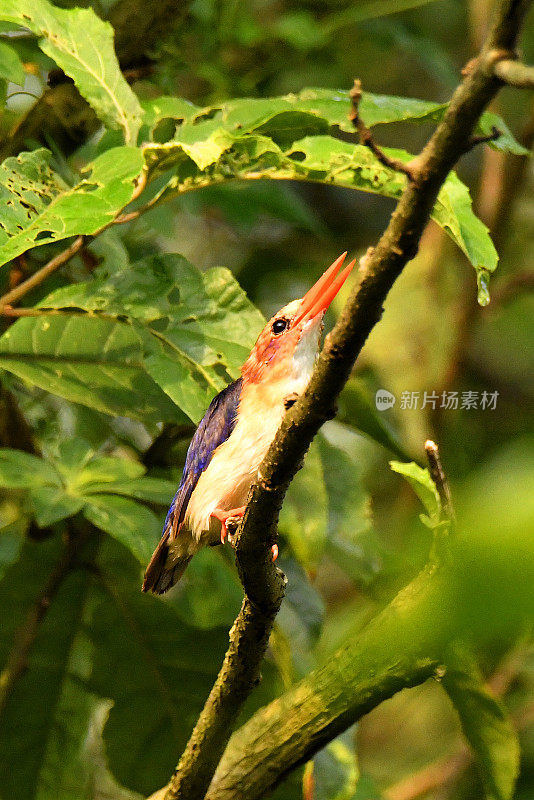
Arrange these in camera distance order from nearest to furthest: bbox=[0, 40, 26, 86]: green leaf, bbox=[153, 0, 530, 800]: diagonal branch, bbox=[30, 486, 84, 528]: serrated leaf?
bbox=[153, 0, 530, 800]: diagonal branch, bbox=[30, 486, 84, 528]: serrated leaf, bbox=[0, 40, 26, 86]: green leaf

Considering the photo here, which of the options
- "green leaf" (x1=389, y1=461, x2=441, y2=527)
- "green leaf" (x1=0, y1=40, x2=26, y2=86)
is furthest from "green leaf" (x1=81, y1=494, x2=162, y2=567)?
"green leaf" (x1=0, y1=40, x2=26, y2=86)

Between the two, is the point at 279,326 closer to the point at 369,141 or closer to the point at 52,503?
the point at 52,503

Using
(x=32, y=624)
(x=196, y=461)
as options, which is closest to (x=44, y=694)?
(x=32, y=624)

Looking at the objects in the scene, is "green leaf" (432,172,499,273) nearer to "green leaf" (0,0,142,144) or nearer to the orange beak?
the orange beak

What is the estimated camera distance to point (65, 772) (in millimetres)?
2303

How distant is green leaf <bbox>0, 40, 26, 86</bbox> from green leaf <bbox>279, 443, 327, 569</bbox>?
39.7 inches

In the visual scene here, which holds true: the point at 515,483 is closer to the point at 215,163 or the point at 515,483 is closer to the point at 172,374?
the point at 172,374

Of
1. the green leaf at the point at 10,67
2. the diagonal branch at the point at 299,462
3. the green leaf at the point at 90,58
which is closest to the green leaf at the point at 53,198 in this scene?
the green leaf at the point at 90,58

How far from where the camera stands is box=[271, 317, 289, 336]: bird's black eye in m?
1.60

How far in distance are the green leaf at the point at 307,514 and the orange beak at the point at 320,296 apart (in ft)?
1.52

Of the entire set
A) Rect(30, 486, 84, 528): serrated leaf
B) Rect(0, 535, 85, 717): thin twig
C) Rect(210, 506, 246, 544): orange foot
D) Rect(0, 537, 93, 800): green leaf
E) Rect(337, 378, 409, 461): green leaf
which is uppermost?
Rect(210, 506, 246, 544): orange foot

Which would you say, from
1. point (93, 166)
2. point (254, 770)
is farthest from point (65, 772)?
point (93, 166)

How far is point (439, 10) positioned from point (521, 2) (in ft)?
13.5

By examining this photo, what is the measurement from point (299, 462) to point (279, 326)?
0.58 m
